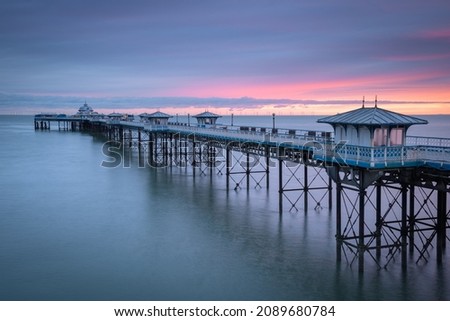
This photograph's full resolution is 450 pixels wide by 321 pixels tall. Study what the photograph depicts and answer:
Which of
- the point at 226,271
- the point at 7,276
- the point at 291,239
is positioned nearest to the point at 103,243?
the point at 7,276

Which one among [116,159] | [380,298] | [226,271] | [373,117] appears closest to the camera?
[380,298]

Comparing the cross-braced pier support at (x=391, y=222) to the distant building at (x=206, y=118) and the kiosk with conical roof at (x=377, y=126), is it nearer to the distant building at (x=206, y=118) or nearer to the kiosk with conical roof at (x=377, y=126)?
the kiosk with conical roof at (x=377, y=126)

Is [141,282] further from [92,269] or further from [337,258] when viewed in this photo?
[337,258]

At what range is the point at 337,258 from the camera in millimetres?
20344

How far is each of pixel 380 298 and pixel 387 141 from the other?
590cm

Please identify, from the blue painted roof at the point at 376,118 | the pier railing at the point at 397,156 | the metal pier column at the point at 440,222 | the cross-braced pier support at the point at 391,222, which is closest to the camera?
the pier railing at the point at 397,156

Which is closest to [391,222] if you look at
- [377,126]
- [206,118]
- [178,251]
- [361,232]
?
[361,232]

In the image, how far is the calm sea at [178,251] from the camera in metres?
18.0

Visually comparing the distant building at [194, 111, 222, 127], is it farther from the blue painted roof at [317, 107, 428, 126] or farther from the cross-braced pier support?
the blue painted roof at [317, 107, 428, 126]

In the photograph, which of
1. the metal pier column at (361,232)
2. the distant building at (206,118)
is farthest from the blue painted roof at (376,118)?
the distant building at (206,118)

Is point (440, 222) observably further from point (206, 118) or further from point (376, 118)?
point (206, 118)

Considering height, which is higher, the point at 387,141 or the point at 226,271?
the point at 387,141

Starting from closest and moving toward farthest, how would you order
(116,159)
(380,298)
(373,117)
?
1. (380,298)
2. (373,117)
3. (116,159)

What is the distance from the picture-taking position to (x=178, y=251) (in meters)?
22.8
